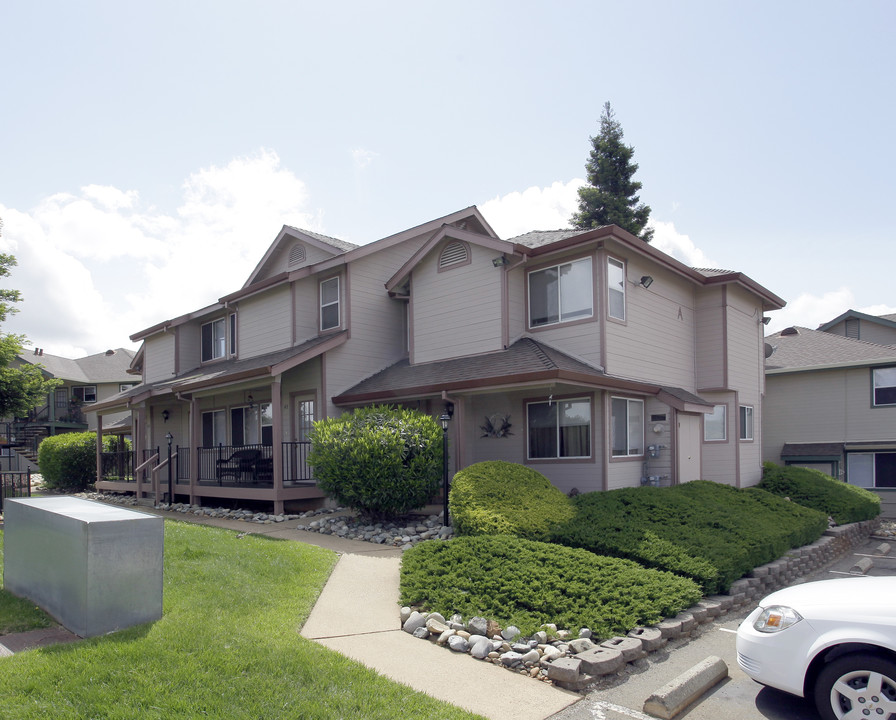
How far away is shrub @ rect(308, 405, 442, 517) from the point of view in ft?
39.2

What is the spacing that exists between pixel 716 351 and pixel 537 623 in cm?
1162

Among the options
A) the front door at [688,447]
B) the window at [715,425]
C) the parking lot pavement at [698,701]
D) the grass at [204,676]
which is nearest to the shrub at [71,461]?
the front door at [688,447]

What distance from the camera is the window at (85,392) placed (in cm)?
4088

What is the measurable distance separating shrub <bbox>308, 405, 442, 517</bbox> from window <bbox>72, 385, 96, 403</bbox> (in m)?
33.9

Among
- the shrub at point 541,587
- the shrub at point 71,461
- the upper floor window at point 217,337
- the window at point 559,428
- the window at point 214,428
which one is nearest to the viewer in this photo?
the shrub at point 541,587

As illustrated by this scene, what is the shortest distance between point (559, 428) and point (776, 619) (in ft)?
27.2

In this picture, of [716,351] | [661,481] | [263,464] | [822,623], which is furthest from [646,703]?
[716,351]

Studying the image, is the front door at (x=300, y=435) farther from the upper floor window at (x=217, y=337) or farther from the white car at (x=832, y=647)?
the white car at (x=832, y=647)

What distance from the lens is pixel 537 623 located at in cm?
670

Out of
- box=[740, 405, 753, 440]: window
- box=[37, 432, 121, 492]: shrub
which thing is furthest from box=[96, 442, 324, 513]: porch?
box=[740, 405, 753, 440]: window

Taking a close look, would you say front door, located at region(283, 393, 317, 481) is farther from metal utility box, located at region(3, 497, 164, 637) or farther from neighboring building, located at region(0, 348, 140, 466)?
neighboring building, located at region(0, 348, 140, 466)

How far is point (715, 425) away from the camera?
653 inches

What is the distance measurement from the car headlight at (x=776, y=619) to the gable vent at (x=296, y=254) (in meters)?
15.8

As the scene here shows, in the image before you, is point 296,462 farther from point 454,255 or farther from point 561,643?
point 561,643
